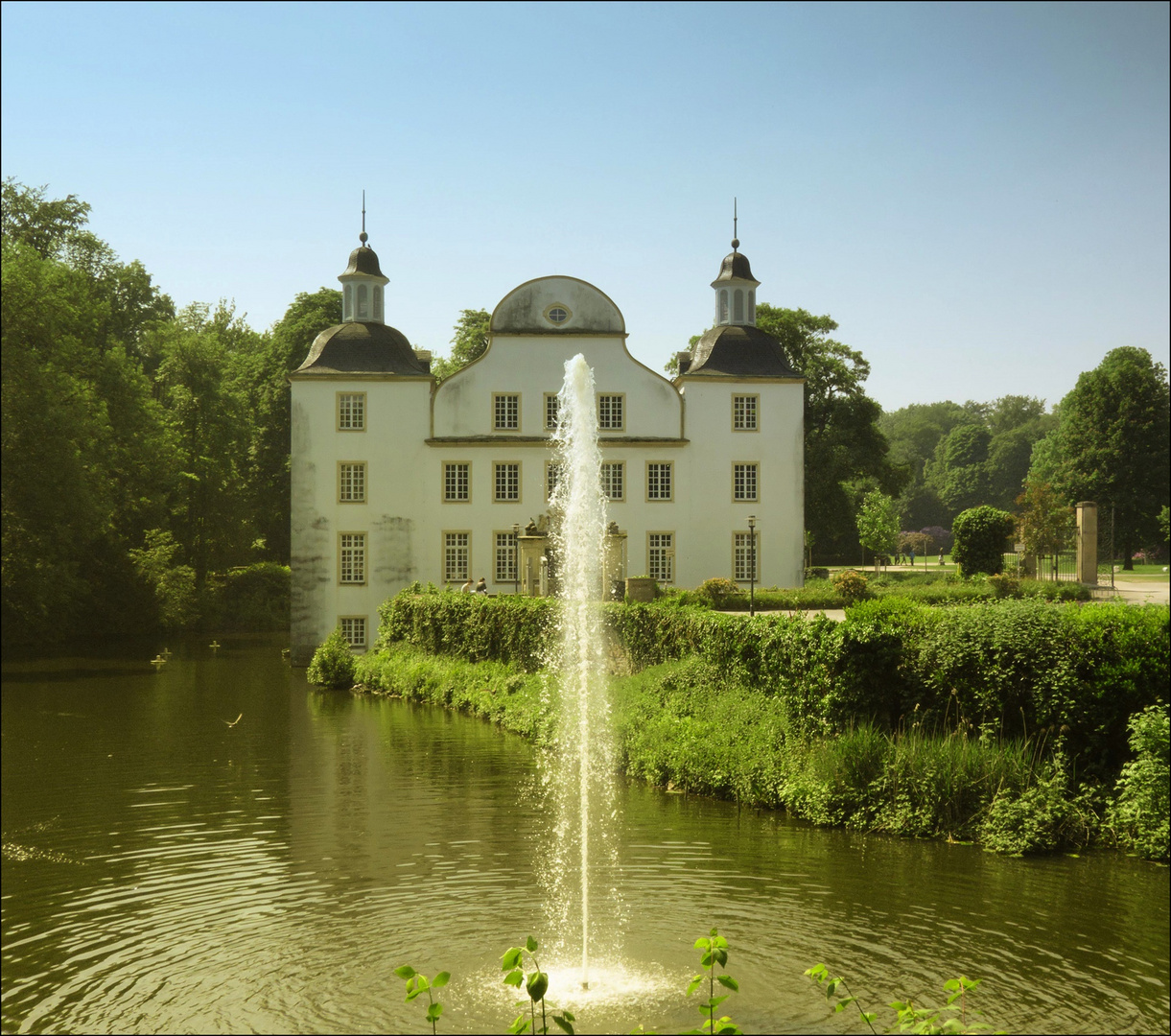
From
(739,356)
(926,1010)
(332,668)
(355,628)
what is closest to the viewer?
(926,1010)

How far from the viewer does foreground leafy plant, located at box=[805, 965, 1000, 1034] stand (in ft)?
16.1

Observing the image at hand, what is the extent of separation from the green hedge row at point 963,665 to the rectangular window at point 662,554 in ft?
55.2

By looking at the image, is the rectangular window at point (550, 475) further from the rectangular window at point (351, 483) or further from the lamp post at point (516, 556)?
the rectangular window at point (351, 483)

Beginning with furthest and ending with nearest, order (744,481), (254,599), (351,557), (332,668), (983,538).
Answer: (254,599) → (744,481) → (351,557) → (983,538) → (332,668)

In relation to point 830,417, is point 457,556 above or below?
below

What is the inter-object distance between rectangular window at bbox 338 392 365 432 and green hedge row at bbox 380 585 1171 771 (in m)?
19.1

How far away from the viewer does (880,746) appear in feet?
38.7

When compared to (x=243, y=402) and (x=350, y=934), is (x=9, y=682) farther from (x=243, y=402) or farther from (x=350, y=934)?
(x=243, y=402)

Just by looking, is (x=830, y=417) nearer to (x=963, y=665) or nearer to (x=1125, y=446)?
(x=1125, y=446)

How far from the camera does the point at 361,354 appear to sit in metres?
33.2

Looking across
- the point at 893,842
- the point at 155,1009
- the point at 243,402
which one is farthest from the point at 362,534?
the point at 155,1009

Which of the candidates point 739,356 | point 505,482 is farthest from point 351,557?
point 739,356

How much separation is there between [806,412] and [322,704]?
27.8 metres

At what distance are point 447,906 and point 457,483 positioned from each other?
82.0 ft
